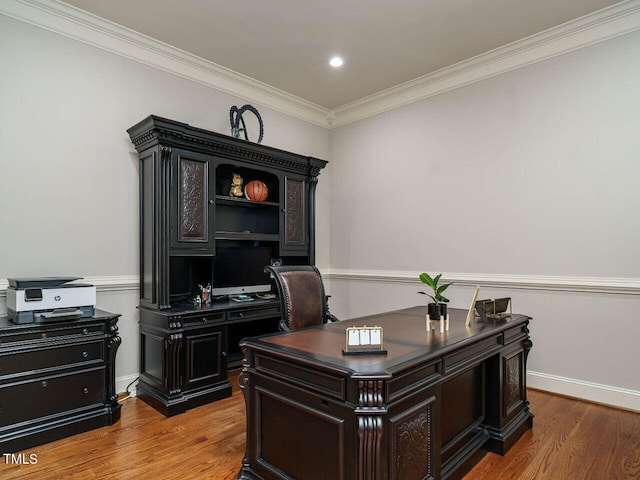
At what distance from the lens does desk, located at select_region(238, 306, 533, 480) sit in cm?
149

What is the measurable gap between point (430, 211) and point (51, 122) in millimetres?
3565

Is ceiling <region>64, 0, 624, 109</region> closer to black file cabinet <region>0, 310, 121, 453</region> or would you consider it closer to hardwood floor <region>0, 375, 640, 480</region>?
black file cabinet <region>0, 310, 121, 453</region>

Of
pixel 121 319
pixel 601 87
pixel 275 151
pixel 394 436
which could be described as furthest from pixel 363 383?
pixel 601 87

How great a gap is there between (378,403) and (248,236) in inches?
100

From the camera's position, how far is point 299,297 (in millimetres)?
2768

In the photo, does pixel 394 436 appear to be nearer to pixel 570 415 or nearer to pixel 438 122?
pixel 570 415

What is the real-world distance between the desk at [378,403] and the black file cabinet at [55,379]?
1381 millimetres

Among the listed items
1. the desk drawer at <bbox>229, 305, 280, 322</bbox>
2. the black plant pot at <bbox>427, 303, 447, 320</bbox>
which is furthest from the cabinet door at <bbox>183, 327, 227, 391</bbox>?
the black plant pot at <bbox>427, 303, 447, 320</bbox>

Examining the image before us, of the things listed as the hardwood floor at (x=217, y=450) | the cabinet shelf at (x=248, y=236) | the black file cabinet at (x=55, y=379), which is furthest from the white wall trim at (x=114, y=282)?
the hardwood floor at (x=217, y=450)

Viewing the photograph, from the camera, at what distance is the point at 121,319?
3336mm

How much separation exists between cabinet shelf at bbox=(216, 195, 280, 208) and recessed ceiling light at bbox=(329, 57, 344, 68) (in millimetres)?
1534

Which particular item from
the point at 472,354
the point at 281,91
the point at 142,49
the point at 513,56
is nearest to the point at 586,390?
the point at 472,354

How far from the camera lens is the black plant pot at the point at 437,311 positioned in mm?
2250

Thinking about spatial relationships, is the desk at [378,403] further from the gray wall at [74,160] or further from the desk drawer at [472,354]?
the gray wall at [74,160]
